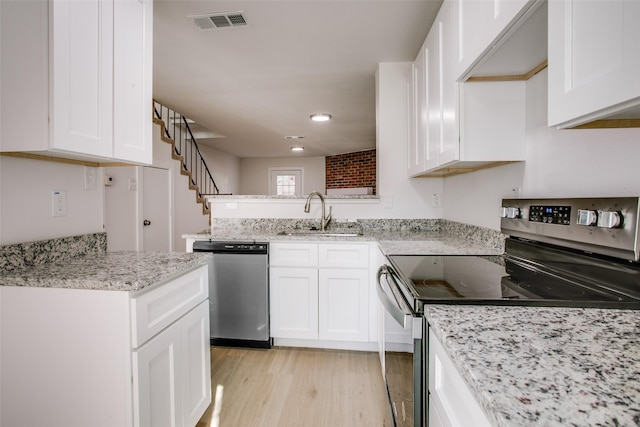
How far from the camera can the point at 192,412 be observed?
1.39m

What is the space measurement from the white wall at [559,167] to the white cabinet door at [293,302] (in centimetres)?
126

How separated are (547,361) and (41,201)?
1826 millimetres

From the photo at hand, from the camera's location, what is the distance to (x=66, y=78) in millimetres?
1107

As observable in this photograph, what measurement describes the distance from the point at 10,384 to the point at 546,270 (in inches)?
79.7

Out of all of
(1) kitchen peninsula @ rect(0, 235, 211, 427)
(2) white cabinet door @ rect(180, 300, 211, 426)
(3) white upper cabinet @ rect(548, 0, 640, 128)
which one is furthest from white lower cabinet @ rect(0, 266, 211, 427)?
(3) white upper cabinet @ rect(548, 0, 640, 128)

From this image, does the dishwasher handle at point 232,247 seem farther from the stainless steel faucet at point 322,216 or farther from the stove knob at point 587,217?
the stove knob at point 587,217

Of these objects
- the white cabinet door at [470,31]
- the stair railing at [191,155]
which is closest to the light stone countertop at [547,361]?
the white cabinet door at [470,31]

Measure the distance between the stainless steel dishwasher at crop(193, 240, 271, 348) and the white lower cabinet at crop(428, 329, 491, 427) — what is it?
1633 mm

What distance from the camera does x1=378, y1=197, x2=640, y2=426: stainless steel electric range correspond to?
836mm

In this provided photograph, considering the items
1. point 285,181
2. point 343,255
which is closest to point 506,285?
point 343,255

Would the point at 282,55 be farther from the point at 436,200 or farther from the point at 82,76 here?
the point at 436,200

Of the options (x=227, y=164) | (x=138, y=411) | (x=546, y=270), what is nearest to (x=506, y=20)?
(x=546, y=270)

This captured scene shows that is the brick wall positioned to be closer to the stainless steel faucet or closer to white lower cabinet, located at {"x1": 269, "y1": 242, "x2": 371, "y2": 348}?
the stainless steel faucet

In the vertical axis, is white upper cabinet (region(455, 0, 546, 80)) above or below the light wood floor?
above
